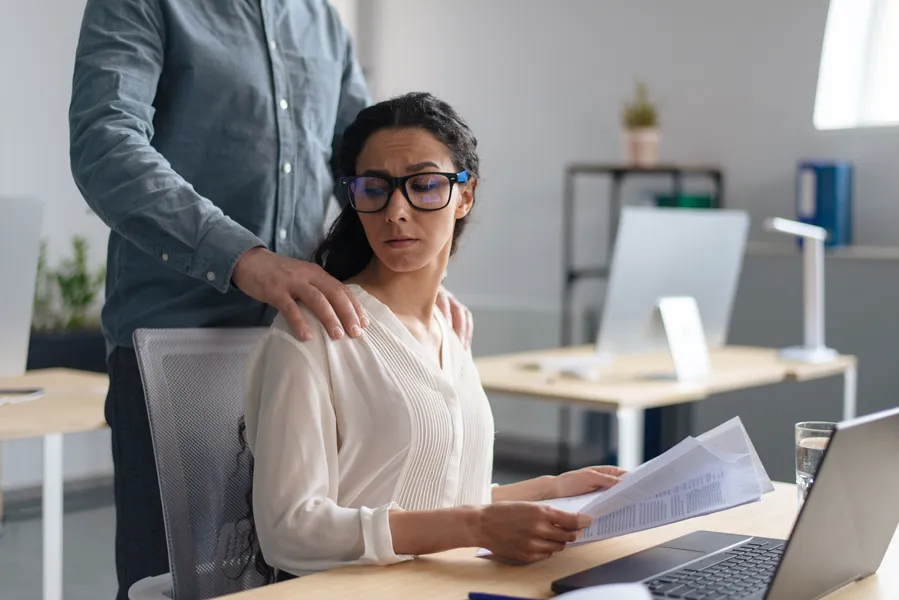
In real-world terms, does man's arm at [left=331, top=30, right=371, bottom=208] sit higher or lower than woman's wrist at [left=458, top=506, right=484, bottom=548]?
higher

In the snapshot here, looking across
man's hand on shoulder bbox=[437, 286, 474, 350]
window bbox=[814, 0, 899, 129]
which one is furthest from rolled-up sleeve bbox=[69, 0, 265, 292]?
window bbox=[814, 0, 899, 129]

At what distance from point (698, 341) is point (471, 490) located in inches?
76.7

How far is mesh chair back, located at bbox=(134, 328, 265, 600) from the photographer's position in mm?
1482

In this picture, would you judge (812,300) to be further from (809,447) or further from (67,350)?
(67,350)

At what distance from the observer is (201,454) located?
4.98 feet

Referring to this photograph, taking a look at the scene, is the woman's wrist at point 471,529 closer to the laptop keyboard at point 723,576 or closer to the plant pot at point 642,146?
the laptop keyboard at point 723,576

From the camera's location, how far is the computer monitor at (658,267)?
323 cm

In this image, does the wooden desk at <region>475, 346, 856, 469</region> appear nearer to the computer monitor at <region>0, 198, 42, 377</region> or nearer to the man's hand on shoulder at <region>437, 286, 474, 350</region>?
the man's hand on shoulder at <region>437, 286, 474, 350</region>

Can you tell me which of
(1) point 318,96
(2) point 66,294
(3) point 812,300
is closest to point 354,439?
(1) point 318,96

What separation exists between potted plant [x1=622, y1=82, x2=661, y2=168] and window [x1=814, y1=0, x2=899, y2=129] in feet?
2.30

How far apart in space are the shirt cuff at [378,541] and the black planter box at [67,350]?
11.8 ft

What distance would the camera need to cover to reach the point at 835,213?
4.72 m

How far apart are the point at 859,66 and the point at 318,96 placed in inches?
147

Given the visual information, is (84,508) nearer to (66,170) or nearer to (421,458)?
(66,170)
